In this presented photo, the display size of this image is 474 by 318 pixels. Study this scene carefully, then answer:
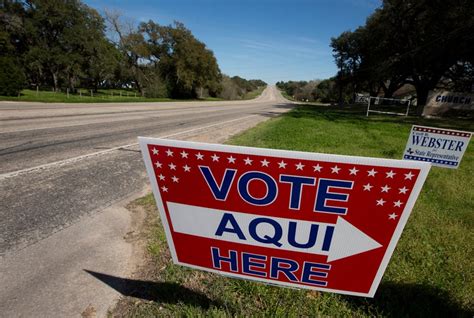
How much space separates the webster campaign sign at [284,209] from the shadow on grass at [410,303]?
1.10 m

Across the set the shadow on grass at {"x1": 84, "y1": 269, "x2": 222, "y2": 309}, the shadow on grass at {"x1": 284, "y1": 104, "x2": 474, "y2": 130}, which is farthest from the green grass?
the shadow on grass at {"x1": 84, "y1": 269, "x2": 222, "y2": 309}

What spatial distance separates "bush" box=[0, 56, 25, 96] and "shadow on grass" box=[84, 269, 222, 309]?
24583 millimetres

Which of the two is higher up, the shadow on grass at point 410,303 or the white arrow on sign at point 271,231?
the white arrow on sign at point 271,231

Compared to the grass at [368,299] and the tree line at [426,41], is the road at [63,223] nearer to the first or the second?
the grass at [368,299]

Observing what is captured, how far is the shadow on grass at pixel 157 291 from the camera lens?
7.59 feet

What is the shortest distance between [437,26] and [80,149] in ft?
84.2

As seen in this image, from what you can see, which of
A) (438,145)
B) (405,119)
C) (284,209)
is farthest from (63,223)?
(405,119)

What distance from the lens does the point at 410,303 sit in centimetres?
233

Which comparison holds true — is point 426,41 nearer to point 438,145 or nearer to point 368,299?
point 438,145

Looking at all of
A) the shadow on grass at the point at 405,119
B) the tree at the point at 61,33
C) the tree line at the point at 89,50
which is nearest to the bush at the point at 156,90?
the tree line at the point at 89,50

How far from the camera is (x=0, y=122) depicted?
9914 mm

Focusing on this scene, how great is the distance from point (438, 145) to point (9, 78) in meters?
26.9

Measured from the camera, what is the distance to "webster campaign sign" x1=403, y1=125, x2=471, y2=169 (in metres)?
3.83

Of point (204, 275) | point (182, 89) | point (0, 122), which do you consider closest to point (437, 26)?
point (204, 275)
